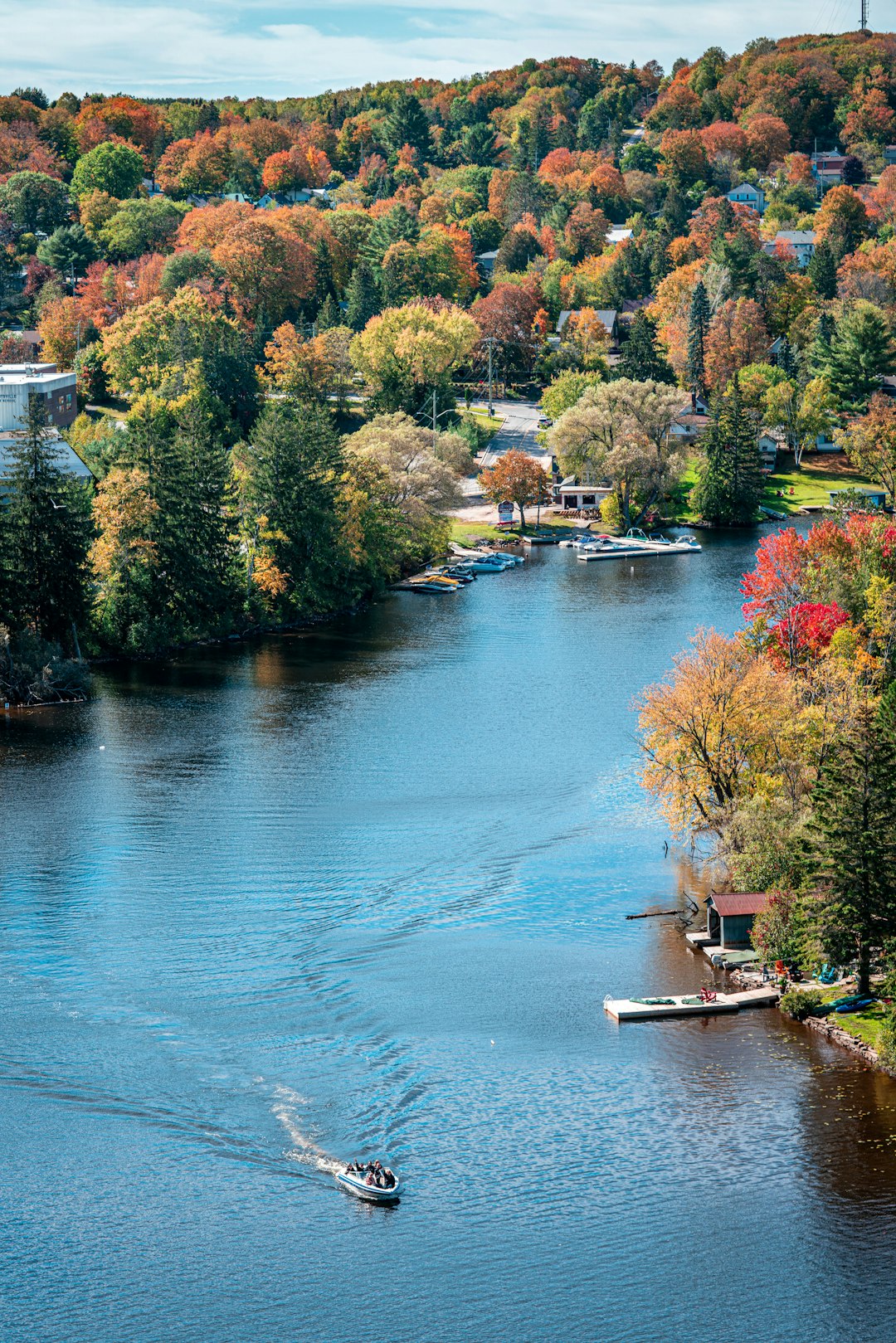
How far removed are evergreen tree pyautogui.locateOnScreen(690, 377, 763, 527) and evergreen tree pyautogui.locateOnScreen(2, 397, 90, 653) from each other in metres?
51.7

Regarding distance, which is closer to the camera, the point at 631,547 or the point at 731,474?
the point at 631,547

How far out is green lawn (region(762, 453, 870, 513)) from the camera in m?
121

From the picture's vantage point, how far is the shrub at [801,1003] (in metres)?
45.0

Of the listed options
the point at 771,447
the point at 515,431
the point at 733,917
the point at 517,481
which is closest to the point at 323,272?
the point at 515,431

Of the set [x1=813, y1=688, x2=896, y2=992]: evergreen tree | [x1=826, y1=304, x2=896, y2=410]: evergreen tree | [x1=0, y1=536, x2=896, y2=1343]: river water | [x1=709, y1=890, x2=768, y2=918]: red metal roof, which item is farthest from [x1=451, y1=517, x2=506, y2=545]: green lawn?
[x1=813, y1=688, x2=896, y2=992]: evergreen tree

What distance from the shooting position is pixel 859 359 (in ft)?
437

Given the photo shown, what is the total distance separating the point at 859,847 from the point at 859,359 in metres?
95.1

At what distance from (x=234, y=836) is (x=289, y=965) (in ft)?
34.6

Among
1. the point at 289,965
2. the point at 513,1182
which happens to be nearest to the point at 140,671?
the point at 289,965

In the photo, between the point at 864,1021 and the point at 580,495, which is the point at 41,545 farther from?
the point at 580,495

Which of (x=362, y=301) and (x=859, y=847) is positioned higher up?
(x=362, y=301)

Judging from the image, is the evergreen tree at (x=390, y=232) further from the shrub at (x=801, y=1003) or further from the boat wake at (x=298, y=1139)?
the boat wake at (x=298, y=1139)

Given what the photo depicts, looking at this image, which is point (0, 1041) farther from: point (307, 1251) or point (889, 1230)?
point (889, 1230)

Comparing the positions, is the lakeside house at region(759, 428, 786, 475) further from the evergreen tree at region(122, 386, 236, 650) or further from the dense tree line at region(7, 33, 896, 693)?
the evergreen tree at region(122, 386, 236, 650)
